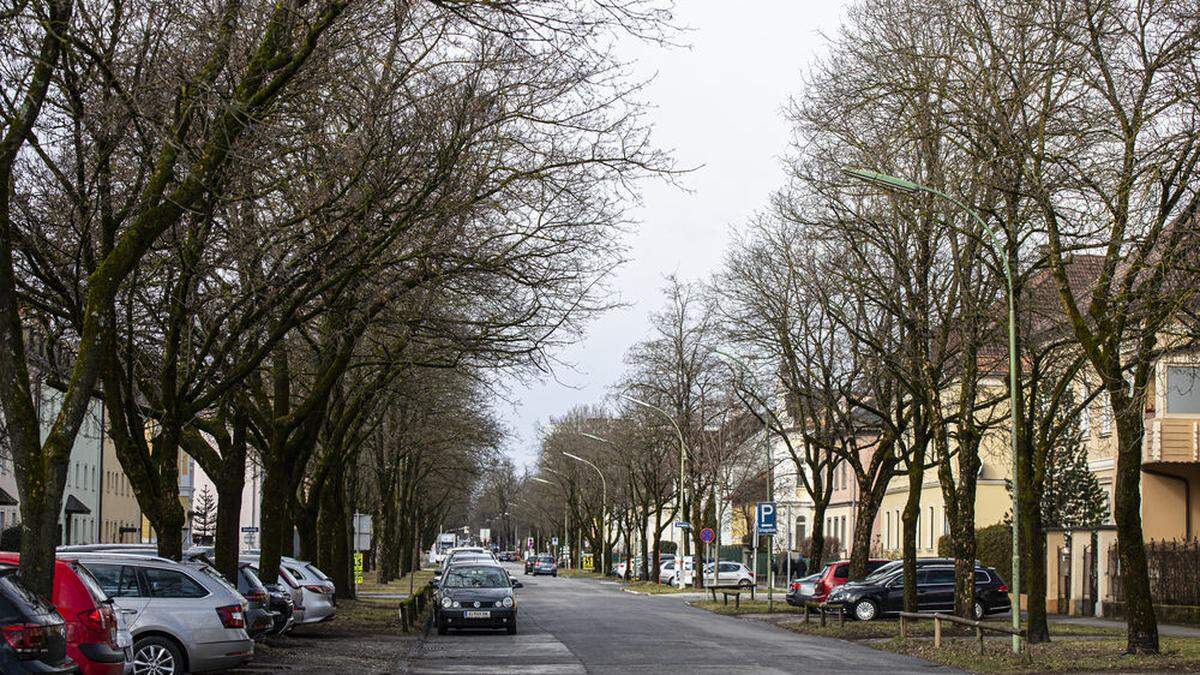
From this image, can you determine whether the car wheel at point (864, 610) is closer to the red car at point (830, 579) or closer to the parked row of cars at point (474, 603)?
the red car at point (830, 579)

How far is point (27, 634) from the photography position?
9.88 meters

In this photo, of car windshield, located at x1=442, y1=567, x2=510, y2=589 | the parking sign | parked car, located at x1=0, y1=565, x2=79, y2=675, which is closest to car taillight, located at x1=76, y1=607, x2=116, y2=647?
parked car, located at x1=0, y1=565, x2=79, y2=675

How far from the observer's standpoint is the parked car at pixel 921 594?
38719 millimetres

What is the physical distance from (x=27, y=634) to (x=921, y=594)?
3282 centimetres

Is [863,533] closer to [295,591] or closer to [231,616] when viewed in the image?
[295,591]

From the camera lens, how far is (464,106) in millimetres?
18141

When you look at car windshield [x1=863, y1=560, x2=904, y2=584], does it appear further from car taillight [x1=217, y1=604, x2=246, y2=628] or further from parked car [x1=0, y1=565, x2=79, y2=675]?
parked car [x1=0, y1=565, x2=79, y2=675]

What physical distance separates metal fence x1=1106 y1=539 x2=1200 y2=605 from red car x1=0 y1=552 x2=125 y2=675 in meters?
31.1

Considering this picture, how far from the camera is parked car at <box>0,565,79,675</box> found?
9.64 meters

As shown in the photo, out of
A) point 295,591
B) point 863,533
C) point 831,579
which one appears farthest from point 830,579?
point 295,591

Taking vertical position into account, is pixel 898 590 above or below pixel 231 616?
below

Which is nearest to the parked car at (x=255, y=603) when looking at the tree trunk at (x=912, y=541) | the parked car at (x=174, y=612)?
the parked car at (x=174, y=612)

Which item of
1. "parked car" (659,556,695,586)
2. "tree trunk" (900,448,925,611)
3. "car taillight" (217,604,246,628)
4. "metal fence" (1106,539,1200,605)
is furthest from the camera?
"parked car" (659,556,695,586)

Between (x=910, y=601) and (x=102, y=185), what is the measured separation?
70.4 feet
